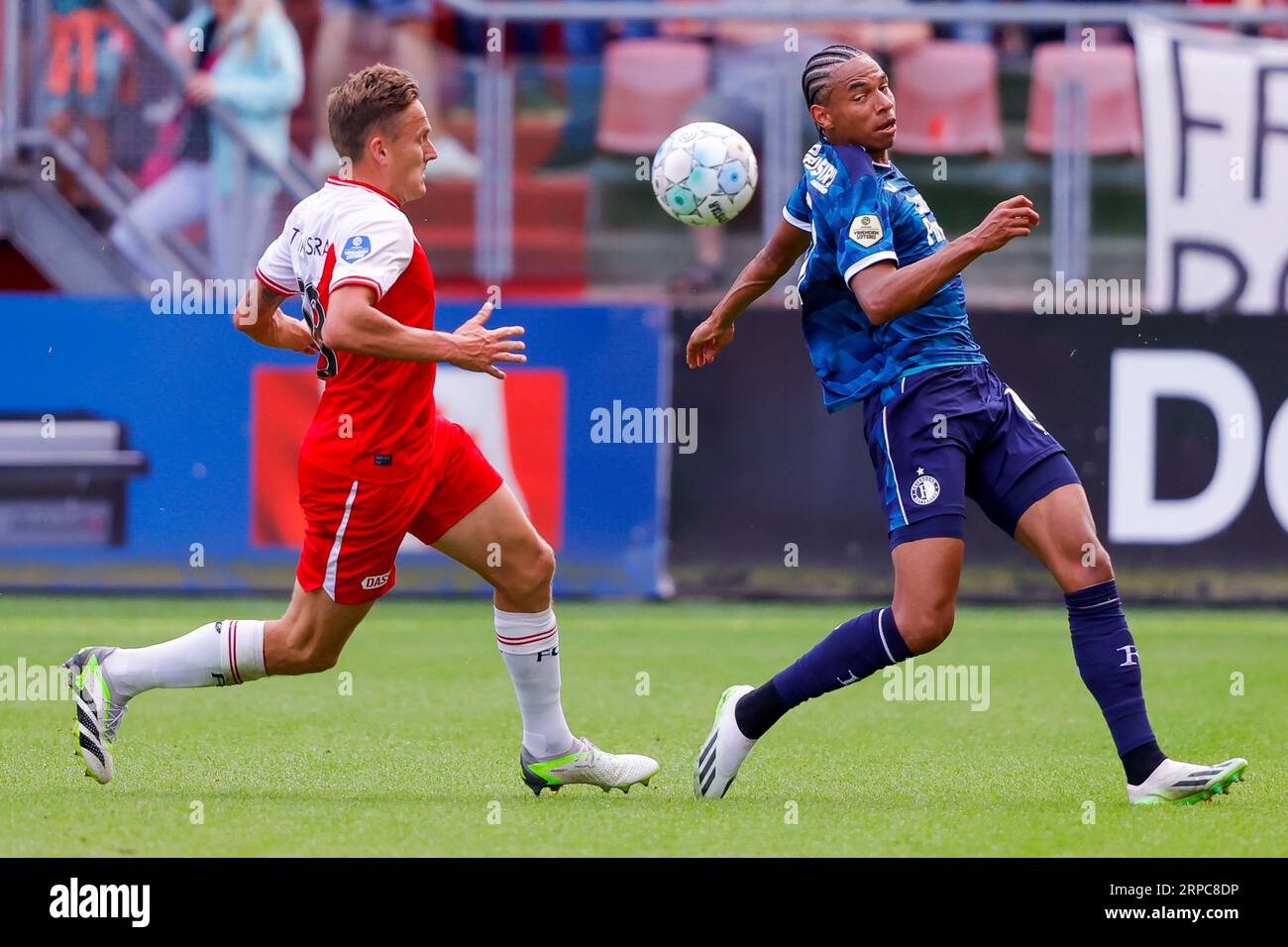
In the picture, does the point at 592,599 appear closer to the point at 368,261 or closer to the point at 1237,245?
the point at 1237,245

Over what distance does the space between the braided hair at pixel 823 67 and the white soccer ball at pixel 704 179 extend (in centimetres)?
49

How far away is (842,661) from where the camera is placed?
5.80m

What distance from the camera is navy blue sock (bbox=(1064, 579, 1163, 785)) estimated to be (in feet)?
18.7

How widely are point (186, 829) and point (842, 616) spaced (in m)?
5.88

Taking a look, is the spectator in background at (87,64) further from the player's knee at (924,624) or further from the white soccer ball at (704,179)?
the player's knee at (924,624)

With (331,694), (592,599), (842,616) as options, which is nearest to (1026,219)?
(331,694)

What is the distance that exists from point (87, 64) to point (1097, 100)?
6.32m

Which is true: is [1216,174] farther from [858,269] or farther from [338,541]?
[338,541]

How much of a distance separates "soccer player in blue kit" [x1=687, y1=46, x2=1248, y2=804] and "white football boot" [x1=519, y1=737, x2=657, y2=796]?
190mm

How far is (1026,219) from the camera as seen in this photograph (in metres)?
5.39

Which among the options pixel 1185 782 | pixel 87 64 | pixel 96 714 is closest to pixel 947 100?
pixel 87 64
